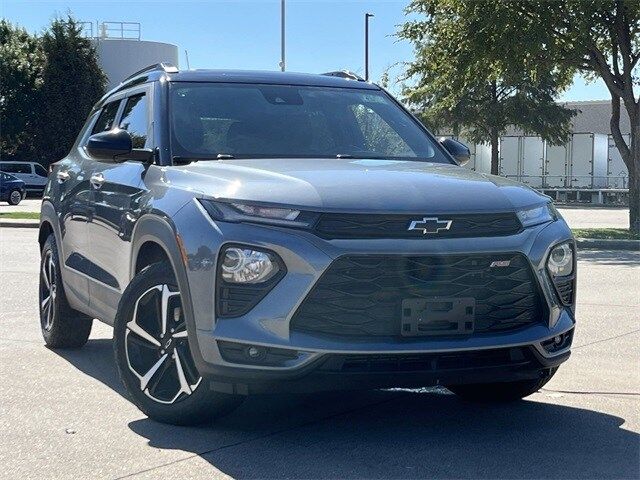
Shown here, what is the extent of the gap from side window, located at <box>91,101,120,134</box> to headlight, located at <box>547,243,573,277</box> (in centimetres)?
327

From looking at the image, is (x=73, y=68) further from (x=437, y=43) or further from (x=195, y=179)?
(x=195, y=179)

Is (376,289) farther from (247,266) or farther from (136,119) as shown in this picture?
(136,119)

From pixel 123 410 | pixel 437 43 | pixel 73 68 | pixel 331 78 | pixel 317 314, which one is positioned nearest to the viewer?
pixel 317 314

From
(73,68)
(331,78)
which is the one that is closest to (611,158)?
(73,68)

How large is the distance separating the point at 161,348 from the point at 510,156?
49422 millimetres

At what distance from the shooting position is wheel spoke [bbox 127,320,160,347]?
5.14m

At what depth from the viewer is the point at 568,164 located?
51750 millimetres

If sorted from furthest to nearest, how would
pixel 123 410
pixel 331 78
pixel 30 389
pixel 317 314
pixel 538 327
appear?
1. pixel 331 78
2. pixel 30 389
3. pixel 123 410
4. pixel 538 327
5. pixel 317 314

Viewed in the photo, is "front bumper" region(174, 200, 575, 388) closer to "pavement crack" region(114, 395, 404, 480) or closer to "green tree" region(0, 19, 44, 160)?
"pavement crack" region(114, 395, 404, 480)

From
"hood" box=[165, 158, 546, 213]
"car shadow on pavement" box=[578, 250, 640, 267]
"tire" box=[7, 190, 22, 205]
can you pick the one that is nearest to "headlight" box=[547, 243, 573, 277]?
"hood" box=[165, 158, 546, 213]

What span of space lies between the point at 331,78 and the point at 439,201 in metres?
2.22

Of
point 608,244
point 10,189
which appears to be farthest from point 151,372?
point 10,189

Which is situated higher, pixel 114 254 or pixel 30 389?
Result: pixel 114 254

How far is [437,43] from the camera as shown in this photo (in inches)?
988
